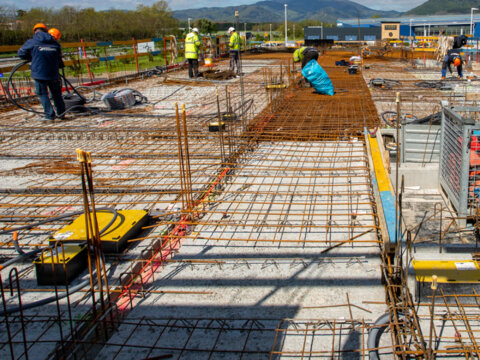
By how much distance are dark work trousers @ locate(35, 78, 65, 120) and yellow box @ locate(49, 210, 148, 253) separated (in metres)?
5.19

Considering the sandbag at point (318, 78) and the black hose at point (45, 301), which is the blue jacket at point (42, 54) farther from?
the black hose at point (45, 301)

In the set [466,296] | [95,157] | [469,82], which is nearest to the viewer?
[466,296]

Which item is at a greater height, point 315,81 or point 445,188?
point 315,81

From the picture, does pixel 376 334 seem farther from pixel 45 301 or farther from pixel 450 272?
pixel 45 301

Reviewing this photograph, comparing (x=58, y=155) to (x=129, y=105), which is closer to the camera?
(x=58, y=155)

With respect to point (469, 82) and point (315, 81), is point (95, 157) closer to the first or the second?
point (315, 81)

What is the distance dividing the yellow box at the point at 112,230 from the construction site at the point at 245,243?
0.05ft

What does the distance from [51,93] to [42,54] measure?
2.39 feet

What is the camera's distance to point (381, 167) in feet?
17.1

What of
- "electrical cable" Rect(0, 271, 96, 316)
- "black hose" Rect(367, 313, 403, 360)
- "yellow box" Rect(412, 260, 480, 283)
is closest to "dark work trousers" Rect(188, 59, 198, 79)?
"electrical cable" Rect(0, 271, 96, 316)

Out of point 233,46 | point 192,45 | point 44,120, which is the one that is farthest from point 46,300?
point 233,46

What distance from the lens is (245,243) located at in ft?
13.0

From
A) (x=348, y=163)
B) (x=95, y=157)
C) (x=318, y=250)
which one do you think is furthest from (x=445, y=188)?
(x=95, y=157)

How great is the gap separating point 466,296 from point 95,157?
5.06m
